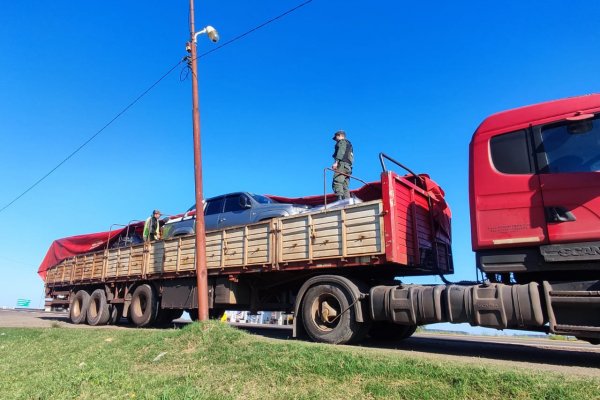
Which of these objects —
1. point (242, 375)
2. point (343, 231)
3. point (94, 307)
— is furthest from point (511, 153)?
point (94, 307)

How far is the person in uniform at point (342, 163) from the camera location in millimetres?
8805

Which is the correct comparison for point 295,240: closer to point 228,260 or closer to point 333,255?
point 333,255

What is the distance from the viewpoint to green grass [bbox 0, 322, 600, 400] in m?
A: 4.22

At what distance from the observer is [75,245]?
16719mm

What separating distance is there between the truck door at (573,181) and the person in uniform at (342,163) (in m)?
3.85

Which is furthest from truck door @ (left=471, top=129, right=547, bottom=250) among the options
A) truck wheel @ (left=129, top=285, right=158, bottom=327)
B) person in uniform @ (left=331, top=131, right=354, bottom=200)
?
truck wheel @ (left=129, top=285, right=158, bottom=327)

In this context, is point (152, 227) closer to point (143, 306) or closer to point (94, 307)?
point (143, 306)

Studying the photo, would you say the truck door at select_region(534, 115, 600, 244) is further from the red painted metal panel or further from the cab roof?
the red painted metal panel

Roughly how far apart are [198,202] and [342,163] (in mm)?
3131

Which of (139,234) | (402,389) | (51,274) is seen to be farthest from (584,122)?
(51,274)

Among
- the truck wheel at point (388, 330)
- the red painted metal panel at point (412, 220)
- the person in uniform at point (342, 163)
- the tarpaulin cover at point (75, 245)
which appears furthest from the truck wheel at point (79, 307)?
the red painted metal panel at point (412, 220)

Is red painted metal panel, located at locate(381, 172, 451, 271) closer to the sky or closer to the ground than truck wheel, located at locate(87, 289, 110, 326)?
closer to the sky

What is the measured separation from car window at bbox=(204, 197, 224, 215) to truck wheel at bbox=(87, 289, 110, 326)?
4999 millimetres

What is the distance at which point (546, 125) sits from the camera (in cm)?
590
